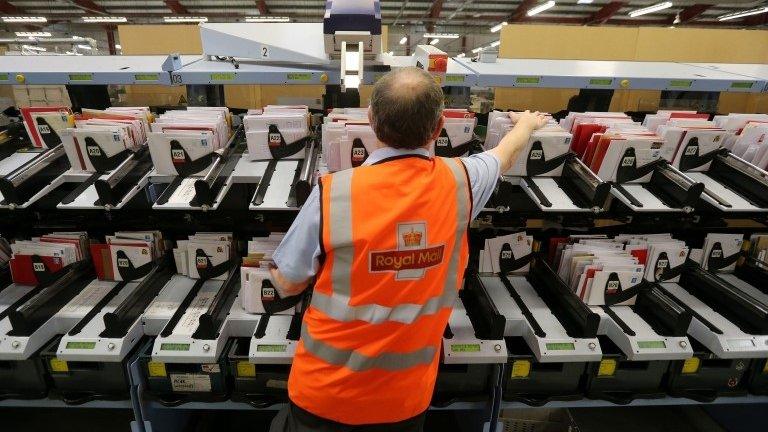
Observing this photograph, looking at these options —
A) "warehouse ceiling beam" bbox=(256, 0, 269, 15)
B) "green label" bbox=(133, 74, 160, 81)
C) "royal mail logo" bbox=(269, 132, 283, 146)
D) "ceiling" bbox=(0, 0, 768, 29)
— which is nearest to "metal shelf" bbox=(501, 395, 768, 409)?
"royal mail logo" bbox=(269, 132, 283, 146)

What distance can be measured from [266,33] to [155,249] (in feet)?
5.05

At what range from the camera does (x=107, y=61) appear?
291 centimetres

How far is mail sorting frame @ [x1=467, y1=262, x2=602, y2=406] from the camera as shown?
2.27 m

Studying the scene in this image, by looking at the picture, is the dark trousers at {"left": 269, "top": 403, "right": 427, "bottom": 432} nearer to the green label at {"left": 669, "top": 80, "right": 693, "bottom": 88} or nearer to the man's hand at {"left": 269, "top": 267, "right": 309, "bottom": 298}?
the man's hand at {"left": 269, "top": 267, "right": 309, "bottom": 298}

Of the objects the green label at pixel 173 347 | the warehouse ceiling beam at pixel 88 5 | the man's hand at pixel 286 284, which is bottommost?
the green label at pixel 173 347

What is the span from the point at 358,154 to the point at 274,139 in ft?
1.76

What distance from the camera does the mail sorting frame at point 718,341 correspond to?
2318mm

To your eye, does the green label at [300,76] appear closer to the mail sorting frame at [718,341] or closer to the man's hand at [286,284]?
the man's hand at [286,284]

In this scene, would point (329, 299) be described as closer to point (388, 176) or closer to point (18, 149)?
point (388, 176)

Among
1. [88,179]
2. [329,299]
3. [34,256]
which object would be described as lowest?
[34,256]

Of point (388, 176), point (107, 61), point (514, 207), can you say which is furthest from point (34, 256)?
point (514, 207)

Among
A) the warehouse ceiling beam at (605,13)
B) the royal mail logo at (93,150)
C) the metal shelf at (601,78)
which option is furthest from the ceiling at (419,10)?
the royal mail logo at (93,150)

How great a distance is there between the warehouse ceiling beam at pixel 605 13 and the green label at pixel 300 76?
56.3ft

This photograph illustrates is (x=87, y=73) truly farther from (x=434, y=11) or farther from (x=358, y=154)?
(x=434, y=11)
